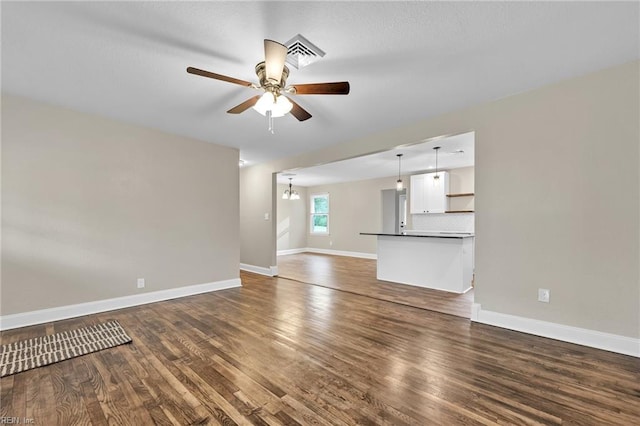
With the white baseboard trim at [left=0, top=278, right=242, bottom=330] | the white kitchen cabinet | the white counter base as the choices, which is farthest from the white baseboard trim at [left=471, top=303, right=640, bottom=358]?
the white kitchen cabinet

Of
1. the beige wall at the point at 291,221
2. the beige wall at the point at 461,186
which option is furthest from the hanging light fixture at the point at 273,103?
the beige wall at the point at 291,221

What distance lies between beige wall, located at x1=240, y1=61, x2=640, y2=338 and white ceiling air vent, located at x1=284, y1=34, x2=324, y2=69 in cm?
204

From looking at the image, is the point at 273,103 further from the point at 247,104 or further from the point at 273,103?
the point at 247,104

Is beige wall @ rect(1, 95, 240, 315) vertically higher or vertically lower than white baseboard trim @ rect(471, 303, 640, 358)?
higher

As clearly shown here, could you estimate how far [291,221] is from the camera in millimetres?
9797

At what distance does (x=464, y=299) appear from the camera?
13.1 ft

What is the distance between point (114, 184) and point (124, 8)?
2.59 meters

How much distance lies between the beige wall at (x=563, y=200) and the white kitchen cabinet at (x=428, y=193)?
3683 millimetres

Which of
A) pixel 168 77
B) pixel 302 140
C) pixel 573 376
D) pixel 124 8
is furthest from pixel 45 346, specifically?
pixel 573 376

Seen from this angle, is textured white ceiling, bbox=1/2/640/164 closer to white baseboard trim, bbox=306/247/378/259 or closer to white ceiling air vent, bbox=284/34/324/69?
white ceiling air vent, bbox=284/34/324/69

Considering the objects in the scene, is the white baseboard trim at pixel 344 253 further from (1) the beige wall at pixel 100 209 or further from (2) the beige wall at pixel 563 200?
(2) the beige wall at pixel 563 200

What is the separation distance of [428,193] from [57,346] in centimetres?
703

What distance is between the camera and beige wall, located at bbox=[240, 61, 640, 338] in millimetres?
2359

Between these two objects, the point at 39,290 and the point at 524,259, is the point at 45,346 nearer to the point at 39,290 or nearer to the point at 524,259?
the point at 39,290
